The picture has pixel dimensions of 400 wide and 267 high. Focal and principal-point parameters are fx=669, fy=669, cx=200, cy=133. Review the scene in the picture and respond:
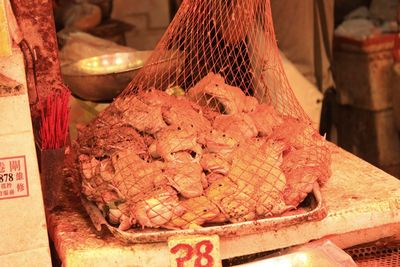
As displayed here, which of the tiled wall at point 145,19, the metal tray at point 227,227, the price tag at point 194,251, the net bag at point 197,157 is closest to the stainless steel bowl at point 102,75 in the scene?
the net bag at point 197,157

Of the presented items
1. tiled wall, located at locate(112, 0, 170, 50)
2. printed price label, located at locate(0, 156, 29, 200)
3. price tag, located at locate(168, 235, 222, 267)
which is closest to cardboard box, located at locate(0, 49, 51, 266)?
printed price label, located at locate(0, 156, 29, 200)

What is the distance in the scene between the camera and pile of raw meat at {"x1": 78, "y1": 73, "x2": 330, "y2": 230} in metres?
2.28

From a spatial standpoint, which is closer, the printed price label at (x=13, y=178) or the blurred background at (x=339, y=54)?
the printed price label at (x=13, y=178)

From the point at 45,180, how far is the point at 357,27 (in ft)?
13.1

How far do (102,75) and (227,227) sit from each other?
1.51 metres

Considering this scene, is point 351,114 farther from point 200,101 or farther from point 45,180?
point 45,180

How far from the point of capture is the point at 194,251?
2229 millimetres

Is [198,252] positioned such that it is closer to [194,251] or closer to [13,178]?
[194,251]

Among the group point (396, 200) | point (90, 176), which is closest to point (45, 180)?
point (90, 176)

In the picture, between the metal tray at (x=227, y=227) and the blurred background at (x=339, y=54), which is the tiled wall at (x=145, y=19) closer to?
the blurred background at (x=339, y=54)

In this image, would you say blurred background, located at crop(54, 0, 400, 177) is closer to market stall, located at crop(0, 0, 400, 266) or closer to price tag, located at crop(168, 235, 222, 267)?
market stall, located at crop(0, 0, 400, 266)

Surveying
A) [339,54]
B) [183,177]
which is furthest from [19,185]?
[339,54]

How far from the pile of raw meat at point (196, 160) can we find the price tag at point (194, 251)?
0.07 metres

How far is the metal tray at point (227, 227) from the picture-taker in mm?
2221
